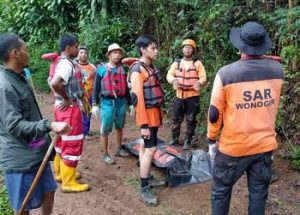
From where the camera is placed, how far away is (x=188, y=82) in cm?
633

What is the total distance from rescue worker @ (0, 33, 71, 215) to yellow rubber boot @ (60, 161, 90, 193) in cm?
145

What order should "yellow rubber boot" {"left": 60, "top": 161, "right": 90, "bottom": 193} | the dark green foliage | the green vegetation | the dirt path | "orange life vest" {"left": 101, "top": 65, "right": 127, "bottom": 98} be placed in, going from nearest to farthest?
the dirt path, "yellow rubber boot" {"left": 60, "top": 161, "right": 90, "bottom": 193}, the dark green foliage, "orange life vest" {"left": 101, "top": 65, "right": 127, "bottom": 98}, the green vegetation

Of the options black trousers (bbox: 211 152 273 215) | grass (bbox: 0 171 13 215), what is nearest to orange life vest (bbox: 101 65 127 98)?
grass (bbox: 0 171 13 215)

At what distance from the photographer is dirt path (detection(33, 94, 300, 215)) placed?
15.2 ft

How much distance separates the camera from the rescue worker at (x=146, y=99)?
14.6 ft

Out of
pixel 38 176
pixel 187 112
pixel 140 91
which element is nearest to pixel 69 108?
pixel 140 91

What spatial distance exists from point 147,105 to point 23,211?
72.5 inches

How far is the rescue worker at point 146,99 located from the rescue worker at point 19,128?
4.22 feet

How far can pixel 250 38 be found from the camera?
3.33 m

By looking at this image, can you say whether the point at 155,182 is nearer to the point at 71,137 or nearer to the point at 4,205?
the point at 71,137

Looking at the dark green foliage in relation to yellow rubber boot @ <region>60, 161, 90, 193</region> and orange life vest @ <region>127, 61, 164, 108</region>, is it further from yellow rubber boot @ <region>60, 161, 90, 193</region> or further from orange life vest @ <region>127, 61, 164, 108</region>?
yellow rubber boot @ <region>60, 161, 90, 193</region>

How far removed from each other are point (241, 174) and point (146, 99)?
146cm

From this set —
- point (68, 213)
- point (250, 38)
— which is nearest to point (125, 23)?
point (68, 213)

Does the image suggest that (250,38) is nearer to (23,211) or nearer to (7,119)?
(7,119)
